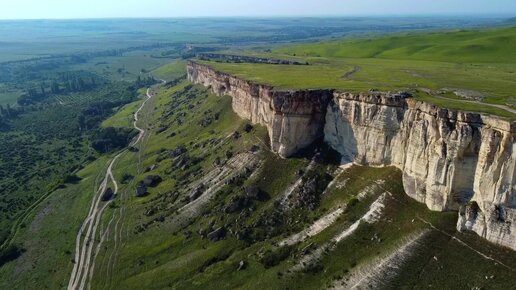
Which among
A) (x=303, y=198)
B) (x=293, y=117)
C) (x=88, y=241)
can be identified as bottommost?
(x=88, y=241)

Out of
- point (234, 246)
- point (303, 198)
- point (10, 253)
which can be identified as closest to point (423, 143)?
point (303, 198)

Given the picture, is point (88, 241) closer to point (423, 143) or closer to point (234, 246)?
point (234, 246)

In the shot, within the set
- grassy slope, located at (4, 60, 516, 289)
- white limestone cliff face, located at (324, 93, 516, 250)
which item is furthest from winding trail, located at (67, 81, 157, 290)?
white limestone cliff face, located at (324, 93, 516, 250)

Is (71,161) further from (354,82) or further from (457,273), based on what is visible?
(457,273)

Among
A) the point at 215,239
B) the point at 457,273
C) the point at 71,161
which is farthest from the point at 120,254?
the point at 71,161

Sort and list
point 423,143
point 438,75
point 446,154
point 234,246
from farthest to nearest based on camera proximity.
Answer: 1. point 438,75
2. point 234,246
3. point 423,143
4. point 446,154

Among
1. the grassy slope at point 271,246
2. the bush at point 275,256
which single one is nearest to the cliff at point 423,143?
the grassy slope at point 271,246

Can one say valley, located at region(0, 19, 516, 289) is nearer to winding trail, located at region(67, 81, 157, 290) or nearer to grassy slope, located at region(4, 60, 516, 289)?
grassy slope, located at region(4, 60, 516, 289)

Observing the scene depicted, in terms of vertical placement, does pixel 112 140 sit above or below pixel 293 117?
below
